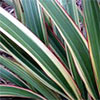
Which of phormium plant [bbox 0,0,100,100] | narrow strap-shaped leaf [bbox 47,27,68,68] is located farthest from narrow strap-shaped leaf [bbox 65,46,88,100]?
narrow strap-shaped leaf [bbox 47,27,68,68]

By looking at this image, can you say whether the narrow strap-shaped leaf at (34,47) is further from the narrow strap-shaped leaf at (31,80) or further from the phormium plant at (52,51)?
the narrow strap-shaped leaf at (31,80)

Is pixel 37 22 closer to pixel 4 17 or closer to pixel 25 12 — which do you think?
pixel 25 12

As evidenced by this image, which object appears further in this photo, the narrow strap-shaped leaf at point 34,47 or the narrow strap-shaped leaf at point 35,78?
the narrow strap-shaped leaf at point 35,78

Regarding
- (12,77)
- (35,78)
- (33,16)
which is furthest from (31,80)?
(33,16)

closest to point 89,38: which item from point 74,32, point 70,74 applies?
point 74,32

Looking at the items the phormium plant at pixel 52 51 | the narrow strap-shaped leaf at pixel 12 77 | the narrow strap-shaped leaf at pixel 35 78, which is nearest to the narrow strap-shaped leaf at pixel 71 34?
the phormium plant at pixel 52 51

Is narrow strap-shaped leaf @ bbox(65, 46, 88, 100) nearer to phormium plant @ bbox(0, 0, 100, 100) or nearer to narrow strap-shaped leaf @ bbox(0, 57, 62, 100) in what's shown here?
phormium plant @ bbox(0, 0, 100, 100)
